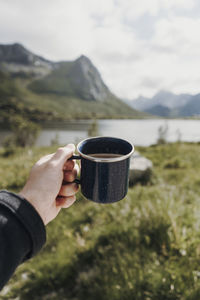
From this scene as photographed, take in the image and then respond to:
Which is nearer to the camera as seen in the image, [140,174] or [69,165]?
[69,165]

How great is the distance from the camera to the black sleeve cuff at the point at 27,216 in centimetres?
107

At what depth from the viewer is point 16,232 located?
103cm

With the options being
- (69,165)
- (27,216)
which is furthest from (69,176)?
(27,216)

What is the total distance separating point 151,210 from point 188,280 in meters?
1.10

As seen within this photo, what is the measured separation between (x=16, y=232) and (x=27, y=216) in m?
0.10

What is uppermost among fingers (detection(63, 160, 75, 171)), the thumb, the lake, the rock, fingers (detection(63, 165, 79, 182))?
the thumb

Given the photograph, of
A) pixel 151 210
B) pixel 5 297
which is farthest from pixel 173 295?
pixel 5 297

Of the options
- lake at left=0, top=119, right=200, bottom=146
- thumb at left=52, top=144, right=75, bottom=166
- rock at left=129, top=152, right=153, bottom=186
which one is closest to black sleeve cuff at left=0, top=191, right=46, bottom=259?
thumb at left=52, top=144, right=75, bottom=166

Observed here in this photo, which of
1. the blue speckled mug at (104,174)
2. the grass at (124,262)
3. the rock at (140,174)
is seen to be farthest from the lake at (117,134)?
the blue speckled mug at (104,174)

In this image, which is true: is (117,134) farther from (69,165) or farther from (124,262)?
(69,165)

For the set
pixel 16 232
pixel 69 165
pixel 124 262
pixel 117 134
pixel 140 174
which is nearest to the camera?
pixel 16 232

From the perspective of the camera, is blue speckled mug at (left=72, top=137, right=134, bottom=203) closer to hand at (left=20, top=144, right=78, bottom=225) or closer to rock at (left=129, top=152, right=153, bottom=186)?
hand at (left=20, top=144, right=78, bottom=225)

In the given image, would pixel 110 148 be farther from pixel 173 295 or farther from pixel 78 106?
pixel 78 106

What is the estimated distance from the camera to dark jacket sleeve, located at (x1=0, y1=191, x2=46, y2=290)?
1.00 metres
